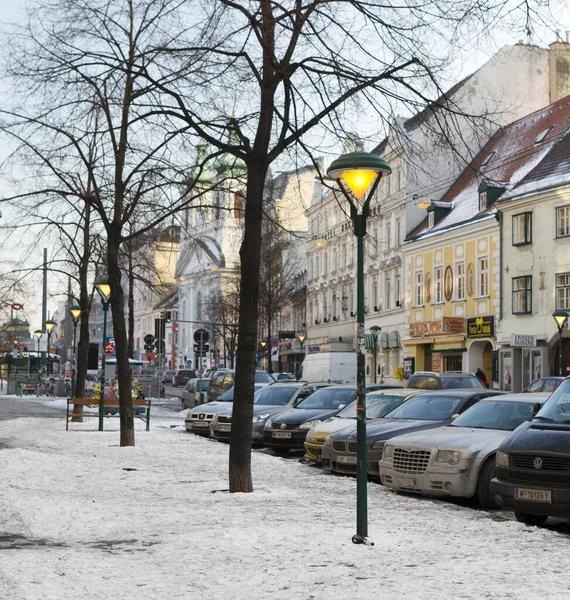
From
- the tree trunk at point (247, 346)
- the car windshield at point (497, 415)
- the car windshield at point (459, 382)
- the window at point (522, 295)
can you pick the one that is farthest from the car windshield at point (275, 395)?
the window at point (522, 295)

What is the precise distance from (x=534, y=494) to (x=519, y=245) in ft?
119

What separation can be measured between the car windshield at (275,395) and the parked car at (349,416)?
5.83 metres

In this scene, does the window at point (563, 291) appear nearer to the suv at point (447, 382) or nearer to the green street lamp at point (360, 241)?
the suv at point (447, 382)

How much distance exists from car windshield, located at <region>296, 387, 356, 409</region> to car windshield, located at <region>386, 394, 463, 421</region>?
481 cm

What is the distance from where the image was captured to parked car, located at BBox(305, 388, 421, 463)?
19500 millimetres

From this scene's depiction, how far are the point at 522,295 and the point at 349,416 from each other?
27.6 meters

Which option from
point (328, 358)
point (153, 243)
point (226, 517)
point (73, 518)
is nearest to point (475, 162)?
point (226, 517)

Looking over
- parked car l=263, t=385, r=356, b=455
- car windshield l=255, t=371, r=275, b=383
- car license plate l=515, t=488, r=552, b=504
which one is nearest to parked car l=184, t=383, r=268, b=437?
parked car l=263, t=385, r=356, b=455

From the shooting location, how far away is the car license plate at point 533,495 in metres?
11.0

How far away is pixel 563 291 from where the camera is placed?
4347 cm

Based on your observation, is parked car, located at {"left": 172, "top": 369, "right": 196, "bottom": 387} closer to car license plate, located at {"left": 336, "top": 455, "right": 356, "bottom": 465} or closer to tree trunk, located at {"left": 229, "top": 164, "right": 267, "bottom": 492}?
car license plate, located at {"left": 336, "top": 455, "right": 356, "bottom": 465}

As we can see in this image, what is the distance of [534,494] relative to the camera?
11.2 m

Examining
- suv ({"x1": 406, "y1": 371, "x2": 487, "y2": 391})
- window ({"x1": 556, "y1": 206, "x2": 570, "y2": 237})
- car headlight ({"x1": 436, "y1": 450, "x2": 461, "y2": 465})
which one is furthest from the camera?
window ({"x1": 556, "y1": 206, "x2": 570, "y2": 237})

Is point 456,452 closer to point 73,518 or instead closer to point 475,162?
point 475,162
